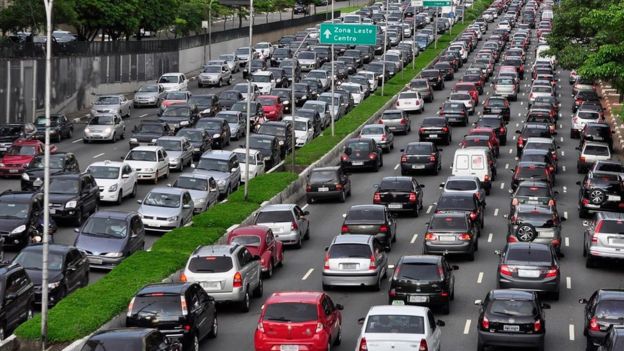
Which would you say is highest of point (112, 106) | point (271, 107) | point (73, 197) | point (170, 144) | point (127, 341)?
point (271, 107)

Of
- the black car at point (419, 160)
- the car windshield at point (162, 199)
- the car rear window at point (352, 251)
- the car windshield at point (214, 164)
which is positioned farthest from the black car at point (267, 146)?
the car rear window at point (352, 251)

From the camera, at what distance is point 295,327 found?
2898 cm

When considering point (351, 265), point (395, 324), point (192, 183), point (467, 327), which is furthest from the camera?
point (192, 183)

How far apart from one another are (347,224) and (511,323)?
13.8 meters

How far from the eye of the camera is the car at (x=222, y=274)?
3450 centimetres

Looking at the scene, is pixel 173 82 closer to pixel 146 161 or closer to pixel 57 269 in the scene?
pixel 146 161

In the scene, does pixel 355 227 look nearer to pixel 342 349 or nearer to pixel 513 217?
pixel 513 217

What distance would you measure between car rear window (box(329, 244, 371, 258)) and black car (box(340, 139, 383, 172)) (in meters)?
23.1

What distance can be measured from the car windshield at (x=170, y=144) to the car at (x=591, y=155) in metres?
17.0

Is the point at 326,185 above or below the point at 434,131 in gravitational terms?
below

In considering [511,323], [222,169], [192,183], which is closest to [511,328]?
[511,323]

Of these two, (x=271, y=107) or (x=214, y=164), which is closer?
(x=214, y=164)

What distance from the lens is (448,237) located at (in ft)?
135

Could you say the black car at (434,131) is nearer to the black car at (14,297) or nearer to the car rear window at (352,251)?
the car rear window at (352,251)
